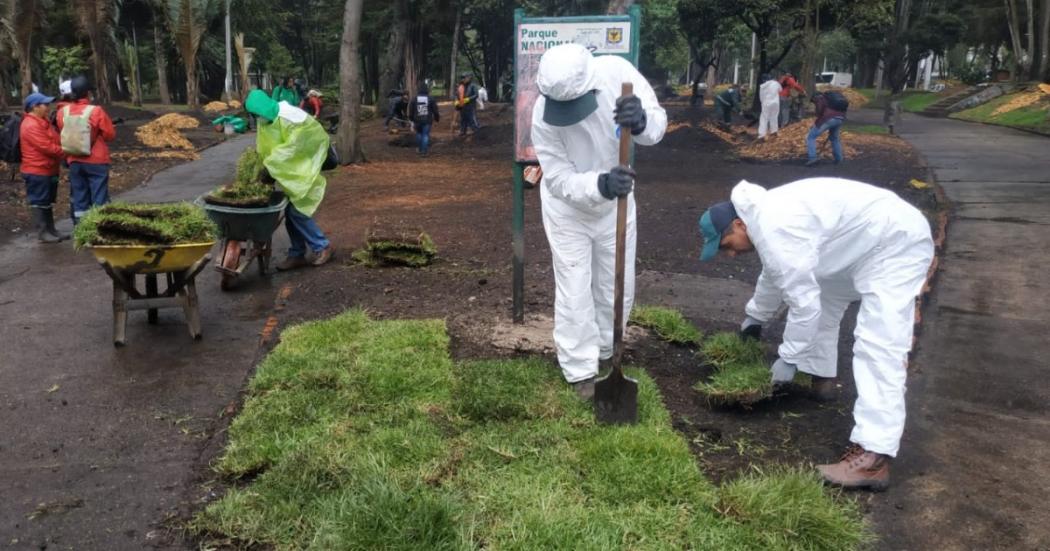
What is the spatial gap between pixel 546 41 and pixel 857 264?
2.70 m

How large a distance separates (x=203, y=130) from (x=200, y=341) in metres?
23.7

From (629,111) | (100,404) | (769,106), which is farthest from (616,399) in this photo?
(769,106)

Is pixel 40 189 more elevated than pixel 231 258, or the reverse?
pixel 40 189

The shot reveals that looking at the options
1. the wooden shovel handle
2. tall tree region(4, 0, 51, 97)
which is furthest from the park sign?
tall tree region(4, 0, 51, 97)

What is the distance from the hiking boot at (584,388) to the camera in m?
4.69

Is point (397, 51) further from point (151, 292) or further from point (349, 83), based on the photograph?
point (151, 292)

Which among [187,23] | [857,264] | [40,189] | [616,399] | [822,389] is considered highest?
[187,23]

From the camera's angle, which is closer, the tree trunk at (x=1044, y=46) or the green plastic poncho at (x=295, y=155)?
the green plastic poncho at (x=295, y=155)

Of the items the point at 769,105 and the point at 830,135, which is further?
the point at 769,105

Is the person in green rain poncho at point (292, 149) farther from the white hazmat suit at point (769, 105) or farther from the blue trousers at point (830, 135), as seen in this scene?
the white hazmat suit at point (769, 105)

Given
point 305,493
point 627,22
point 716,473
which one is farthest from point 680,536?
point 627,22

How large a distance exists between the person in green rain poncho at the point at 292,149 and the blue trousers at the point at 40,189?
372cm

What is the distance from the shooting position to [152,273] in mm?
5730

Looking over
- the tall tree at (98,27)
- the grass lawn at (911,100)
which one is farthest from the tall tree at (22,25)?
the grass lawn at (911,100)
